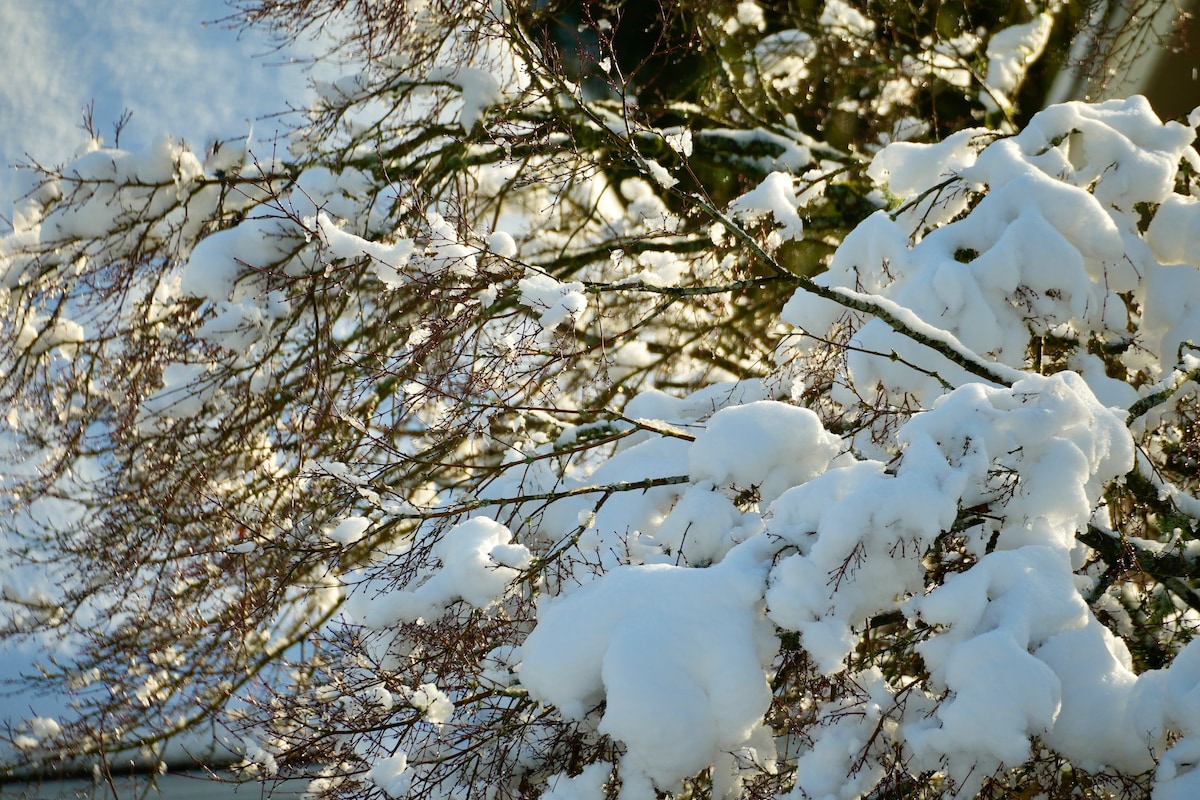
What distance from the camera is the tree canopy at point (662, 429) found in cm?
213

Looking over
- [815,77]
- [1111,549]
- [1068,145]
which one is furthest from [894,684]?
[815,77]

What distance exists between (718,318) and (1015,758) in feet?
11.6

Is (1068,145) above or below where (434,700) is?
above

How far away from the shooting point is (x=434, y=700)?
2.95 metres

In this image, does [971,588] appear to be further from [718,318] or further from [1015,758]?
[718,318]

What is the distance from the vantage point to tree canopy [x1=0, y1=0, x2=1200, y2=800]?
213 centimetres

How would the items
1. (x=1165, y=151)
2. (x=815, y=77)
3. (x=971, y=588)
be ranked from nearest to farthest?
(x=971, y=588), (x=1165, y=151), (x=815, y=77)

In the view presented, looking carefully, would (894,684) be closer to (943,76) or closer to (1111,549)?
(1111,549)

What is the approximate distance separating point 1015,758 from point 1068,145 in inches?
115

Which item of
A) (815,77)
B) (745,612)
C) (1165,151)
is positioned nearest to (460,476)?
(745,612)

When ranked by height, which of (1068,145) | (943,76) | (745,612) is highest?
(943,76)

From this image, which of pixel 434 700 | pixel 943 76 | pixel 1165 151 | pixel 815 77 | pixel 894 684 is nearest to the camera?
pixel 894 684

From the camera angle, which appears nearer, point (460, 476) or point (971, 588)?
point (971, 588)

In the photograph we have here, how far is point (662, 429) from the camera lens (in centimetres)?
317
